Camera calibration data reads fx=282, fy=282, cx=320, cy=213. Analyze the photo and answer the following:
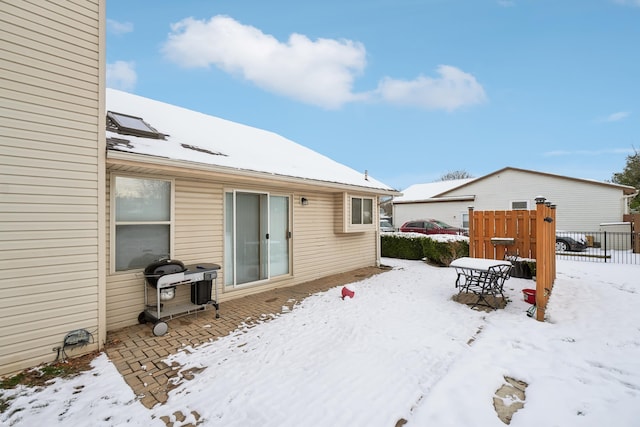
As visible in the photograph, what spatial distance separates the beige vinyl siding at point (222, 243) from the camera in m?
4.38

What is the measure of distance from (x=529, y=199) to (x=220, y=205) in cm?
1768

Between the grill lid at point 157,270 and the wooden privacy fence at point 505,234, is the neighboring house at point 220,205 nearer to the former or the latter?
the grill lid at point 157,270

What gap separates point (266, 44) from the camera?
12922 millimetres

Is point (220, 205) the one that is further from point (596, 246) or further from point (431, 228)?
point (596, 246)

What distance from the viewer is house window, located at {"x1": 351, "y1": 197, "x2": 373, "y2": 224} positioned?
27.1 ft

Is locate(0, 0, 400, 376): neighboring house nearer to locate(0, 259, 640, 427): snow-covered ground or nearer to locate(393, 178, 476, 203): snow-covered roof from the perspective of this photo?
locate(0, 259, 640, 427): snow-covered ground

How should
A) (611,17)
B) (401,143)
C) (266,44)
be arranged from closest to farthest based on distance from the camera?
(611,17) < (266,44) < (401,143)

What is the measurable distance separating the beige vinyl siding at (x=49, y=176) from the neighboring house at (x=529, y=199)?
1620 centimetres

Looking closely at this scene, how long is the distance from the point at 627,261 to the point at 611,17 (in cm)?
801

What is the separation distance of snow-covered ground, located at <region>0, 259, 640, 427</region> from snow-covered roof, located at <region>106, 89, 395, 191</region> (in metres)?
2.88

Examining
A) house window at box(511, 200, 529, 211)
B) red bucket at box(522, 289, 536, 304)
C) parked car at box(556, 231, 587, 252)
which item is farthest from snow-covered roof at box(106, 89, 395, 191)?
house window at box(511, 200, 529, 211)

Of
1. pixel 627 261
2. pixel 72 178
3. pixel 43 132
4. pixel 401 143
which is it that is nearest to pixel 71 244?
pixel 72 178

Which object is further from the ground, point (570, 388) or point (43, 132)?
point (43, 132)

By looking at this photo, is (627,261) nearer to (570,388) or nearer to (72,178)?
(570,388)
